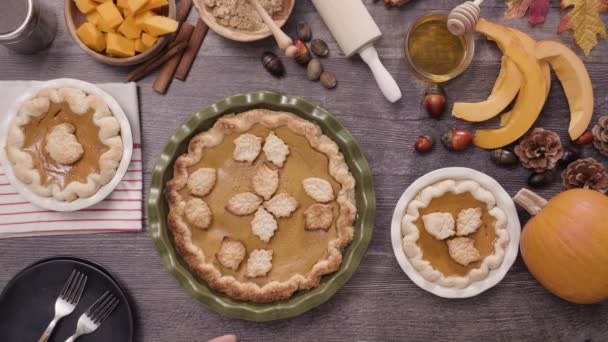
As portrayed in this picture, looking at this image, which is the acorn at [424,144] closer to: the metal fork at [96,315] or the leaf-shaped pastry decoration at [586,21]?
the leaf-shaped pastry decoration at [586,21]

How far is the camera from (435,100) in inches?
83.9

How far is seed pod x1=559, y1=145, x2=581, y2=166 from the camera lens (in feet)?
7.04

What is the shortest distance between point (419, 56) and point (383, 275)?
921 millimetres

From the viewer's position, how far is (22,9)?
2006mm

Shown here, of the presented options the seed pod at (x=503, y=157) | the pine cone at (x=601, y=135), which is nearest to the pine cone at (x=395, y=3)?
the seed pod at (x=503, y=157)

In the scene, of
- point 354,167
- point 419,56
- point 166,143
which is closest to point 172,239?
point 166,143

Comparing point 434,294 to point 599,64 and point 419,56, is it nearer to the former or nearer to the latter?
point 419,56

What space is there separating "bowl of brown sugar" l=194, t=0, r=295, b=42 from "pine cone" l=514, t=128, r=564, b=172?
3.62 feet

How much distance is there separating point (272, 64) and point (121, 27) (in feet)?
1.98

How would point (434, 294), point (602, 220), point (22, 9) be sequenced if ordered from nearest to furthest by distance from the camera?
1. point (602, 220)
2. point (22, 9)
3. point (434, 294)

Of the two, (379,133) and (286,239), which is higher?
(379,133)

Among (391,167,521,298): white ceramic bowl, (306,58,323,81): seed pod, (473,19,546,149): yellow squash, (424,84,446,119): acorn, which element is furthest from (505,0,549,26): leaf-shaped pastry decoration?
(306,58,323,81): seed pod

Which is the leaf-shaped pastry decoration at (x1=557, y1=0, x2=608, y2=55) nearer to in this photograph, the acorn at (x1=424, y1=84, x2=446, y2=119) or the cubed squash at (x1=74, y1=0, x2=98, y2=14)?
the acorn at (x1=424, y1=84, x2=446, y2=119)

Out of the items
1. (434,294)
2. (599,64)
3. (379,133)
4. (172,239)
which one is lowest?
(434,294)
